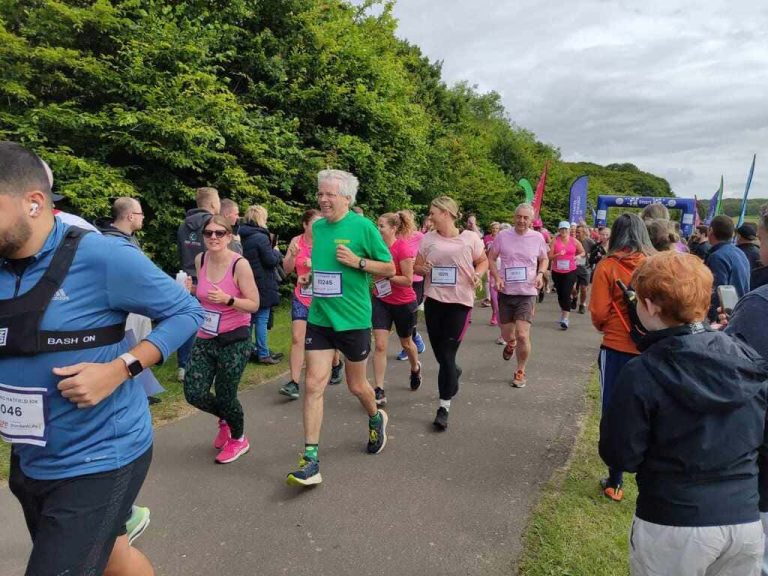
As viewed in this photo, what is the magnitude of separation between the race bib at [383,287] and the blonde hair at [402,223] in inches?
22.8

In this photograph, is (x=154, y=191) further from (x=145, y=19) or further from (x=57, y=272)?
(x=57, y=272)

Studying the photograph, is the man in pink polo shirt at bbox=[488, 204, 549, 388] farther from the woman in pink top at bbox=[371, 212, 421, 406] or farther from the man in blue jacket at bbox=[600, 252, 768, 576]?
the man in blue jacket at bbox=[600, 252, 768, 576]

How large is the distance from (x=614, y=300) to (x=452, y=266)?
1.60m

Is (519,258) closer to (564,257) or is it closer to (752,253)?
(752,253)

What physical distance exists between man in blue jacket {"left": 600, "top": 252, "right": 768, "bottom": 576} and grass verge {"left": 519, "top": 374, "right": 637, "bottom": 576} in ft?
3.54

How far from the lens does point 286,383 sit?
574 cm

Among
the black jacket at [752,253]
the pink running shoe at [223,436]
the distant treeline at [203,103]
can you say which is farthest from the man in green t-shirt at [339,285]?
the distant treeline at [203,103]

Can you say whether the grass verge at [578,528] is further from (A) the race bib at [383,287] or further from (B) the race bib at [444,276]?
(A) the race bib at [383,287]

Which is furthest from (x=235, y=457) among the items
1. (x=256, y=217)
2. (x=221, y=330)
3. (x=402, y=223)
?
(x=256, y=217)

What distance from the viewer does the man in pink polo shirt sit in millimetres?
5820

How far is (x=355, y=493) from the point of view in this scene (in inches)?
136

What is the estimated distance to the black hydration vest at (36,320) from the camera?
5.21 ft

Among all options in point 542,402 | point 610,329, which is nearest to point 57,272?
point 610,329

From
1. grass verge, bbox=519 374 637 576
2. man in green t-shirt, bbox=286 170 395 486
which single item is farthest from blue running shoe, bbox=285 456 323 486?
grass verge, bbox=519 374 637 576
